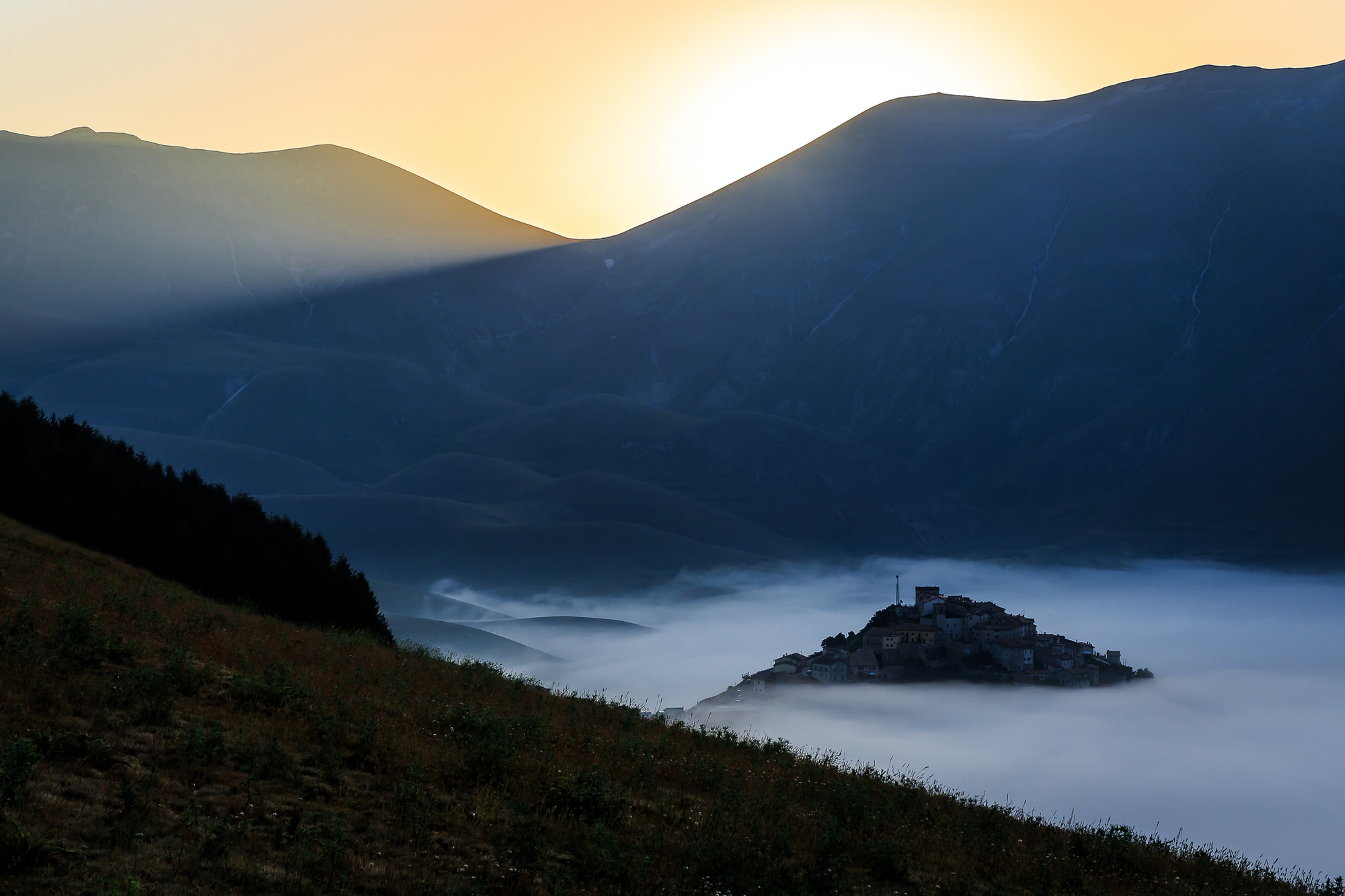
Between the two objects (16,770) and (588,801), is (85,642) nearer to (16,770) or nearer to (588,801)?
(16,770)

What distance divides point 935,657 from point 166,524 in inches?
4368

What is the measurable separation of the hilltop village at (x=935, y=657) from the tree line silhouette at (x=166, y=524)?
8421 cm

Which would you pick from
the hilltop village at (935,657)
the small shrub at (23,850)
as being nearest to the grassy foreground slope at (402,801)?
the small shrub at (23,850)

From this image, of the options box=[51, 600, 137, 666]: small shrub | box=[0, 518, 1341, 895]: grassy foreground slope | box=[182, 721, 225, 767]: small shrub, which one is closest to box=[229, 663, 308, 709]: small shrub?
box=[0, 518, 1341, 895]: grassy foreground slope

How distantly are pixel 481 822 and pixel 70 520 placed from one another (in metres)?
36.3

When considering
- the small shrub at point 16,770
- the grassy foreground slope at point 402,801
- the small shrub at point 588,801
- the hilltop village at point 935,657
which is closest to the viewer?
the small shrub at point 16,770

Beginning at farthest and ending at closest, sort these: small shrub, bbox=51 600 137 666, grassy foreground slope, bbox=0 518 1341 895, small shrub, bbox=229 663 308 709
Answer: small shrub, bbox=229 663 308 709 → small shrub, bbox=51 600 137 666 → grassy foreground slope, bbox=0 518 1341 895

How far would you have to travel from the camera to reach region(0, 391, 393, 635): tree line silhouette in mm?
44125

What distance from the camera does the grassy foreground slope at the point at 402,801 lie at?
1302 cm

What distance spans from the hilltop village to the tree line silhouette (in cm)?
8421

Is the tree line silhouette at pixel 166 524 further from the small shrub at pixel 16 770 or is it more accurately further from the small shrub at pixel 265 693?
the small shrub at pixel 16 770

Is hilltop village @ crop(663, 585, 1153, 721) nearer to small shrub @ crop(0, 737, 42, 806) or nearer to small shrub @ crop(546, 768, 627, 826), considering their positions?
small shrub @ crop(546, 768, 627, 826)

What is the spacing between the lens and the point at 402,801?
15383 millimetres

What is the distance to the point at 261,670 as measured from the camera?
21219 millimetres
